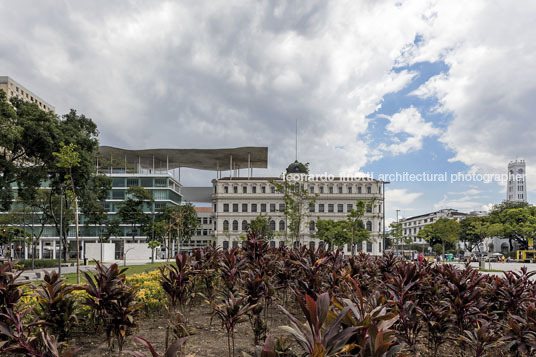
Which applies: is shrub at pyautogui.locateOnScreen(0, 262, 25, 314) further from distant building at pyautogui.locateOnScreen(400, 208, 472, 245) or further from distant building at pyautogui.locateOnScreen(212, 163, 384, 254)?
distant building at pyautogui.locateOnScreen(400, 208, 472, 245)

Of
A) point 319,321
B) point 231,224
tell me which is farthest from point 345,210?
point 319,321

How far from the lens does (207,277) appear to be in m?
8.08

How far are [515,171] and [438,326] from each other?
138m

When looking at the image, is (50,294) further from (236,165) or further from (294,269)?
(236,165)

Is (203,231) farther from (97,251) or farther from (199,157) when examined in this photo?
(97,251)

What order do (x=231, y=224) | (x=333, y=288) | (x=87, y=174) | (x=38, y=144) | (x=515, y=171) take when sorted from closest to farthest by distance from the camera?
(x=333, y=288) → (x=38, y=144) → (x=87, y=174) → (x=231, y=224) → (x=515, y=171)

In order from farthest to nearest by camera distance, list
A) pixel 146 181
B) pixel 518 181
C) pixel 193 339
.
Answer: pixel 518 181
pixel 146 181
pixel 193 339

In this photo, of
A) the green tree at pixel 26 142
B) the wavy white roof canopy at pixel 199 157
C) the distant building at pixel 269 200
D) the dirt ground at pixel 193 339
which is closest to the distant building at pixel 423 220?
the distant building at pixel 269 200

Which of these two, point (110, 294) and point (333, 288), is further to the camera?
point (333, 288)

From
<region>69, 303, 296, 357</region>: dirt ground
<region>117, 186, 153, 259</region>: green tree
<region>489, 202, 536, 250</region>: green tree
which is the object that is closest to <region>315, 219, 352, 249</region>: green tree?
<region>489, 202, 536, 250</region>: green tree

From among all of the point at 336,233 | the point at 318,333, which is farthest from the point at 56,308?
the point at 336,233

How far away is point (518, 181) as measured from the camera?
116 meters

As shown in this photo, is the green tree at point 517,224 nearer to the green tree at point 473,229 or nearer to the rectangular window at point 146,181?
the green tree at point 473,229

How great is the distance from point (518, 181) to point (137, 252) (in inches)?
4856
